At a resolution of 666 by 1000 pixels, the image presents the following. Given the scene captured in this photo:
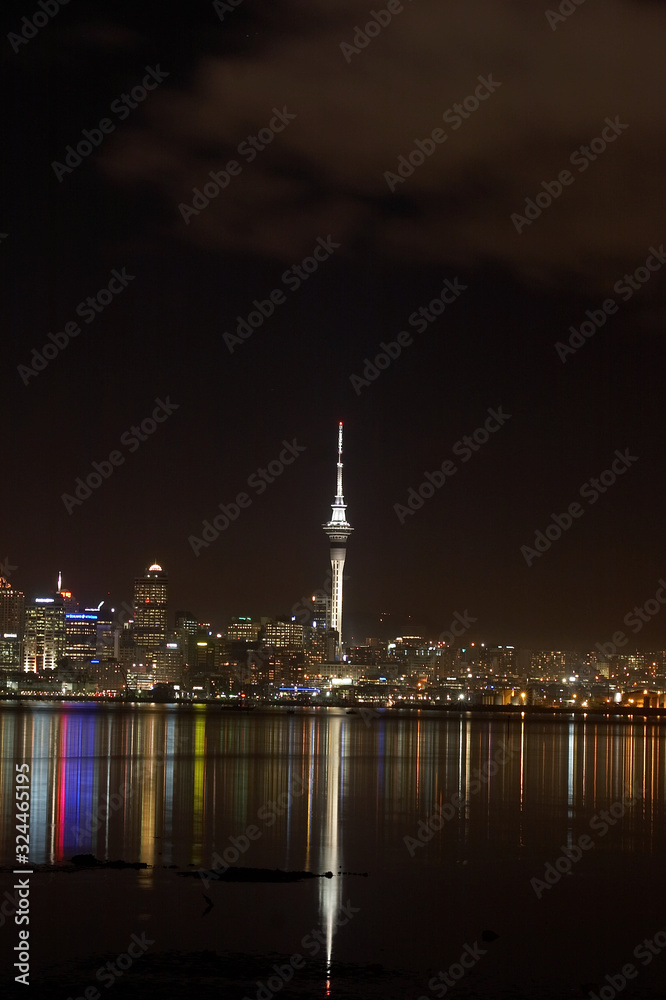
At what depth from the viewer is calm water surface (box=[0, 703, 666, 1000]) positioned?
20875mm

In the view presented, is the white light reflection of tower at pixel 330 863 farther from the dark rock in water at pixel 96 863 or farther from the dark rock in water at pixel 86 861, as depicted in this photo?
the dark rock in water at pixel 86 861

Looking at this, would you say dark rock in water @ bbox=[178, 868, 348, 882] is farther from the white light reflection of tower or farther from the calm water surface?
the white light reflection of tower

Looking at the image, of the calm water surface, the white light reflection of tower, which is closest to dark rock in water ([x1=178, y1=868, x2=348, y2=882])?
the calm water surface

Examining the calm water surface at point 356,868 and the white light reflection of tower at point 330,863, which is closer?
the calm water surface at point 356,868

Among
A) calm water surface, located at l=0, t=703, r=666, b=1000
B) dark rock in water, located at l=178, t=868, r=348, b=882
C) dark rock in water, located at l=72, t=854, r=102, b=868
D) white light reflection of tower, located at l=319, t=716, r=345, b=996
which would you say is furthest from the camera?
dark rock in water, located at l=72, t=854, r=102, b=868

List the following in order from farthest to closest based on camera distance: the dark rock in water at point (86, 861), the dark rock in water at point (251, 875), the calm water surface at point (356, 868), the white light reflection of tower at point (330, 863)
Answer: the dark rock in water at point (86, 861)
the dark rock in water at point (251, 875)
the white light reflection of tower at point (330, 863)
the calm water surface at point (356, 868)

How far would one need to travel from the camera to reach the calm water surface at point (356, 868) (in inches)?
822

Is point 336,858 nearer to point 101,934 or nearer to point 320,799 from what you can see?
point 101,934

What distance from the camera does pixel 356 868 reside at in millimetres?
29250

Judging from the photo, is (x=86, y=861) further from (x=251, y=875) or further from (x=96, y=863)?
(x=251, y=875)

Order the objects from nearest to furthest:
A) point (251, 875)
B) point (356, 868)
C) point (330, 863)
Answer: point (251, 875) → point (356, 868) → point (330, 863)

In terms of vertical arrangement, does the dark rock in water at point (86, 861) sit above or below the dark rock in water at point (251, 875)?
above

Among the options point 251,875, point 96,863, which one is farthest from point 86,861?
point 251,875

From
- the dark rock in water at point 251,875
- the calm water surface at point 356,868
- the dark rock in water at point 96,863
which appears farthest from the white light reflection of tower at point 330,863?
the dark rock in water at point 96,863
